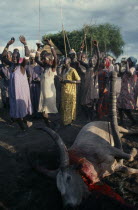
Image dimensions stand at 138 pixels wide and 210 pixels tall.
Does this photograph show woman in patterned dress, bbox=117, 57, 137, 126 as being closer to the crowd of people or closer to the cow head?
the crowd of people

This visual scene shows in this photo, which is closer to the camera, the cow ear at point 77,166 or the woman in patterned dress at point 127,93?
the cow ear at point 77,166

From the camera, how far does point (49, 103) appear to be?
246 inches

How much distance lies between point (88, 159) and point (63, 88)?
3298 mm

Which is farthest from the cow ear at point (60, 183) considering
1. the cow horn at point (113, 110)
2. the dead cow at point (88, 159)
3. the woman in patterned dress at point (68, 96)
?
the woman in patterned dress at point (68, 96)

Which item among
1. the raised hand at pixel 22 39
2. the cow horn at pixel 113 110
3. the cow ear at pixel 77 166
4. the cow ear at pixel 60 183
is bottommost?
the cow ear at pixel 60 183

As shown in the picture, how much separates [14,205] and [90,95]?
484cm

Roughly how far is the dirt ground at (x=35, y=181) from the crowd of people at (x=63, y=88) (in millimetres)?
1046

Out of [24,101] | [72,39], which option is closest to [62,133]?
[24,101]

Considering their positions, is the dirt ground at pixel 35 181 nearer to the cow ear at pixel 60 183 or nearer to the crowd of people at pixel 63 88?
the cow ear at pixel 60 183

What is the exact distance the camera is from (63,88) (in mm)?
6484

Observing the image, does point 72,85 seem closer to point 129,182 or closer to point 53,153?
point 53,153

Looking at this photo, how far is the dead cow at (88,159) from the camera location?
285cm

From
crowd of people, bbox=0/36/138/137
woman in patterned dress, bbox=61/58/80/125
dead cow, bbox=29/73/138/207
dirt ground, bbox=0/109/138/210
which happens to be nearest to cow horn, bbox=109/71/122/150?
dead cow, bbox=29/73/138/207

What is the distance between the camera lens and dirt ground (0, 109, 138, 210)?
3039 millimetres
